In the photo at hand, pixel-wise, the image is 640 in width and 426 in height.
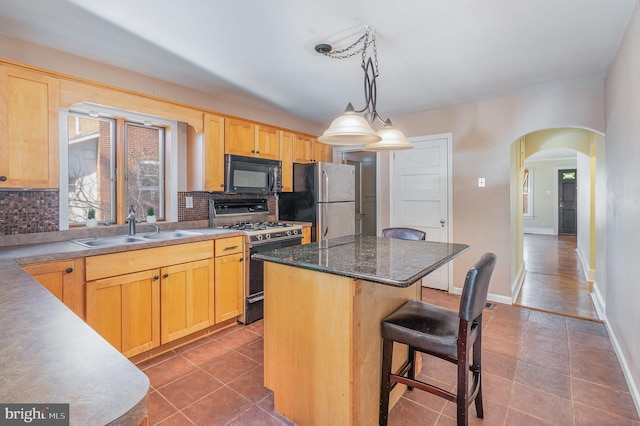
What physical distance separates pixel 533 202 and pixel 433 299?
857 centimetres

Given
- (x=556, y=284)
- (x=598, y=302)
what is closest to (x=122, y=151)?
(x=598, y=302)

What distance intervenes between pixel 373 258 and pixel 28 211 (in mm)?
2579

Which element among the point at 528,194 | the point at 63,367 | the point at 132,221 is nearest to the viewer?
the point at 63,367

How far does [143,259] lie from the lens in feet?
7.84

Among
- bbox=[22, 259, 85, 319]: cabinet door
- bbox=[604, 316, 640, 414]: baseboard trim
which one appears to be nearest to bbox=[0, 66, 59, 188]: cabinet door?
bbox=[22, 259, 85, 319]: cabinet door

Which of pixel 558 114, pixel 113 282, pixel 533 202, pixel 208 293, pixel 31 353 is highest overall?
pixel 558 114

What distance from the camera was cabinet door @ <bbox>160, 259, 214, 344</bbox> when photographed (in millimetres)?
2537

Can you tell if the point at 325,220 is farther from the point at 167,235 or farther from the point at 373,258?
the point at 373,258

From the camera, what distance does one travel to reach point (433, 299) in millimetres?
3877

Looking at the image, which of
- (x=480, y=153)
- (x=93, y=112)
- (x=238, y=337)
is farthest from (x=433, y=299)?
(x=93, y=112)

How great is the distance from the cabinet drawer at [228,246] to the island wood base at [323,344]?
4.05ft

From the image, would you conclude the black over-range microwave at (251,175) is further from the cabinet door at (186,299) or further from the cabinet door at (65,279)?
the cabinet door at (65,279)

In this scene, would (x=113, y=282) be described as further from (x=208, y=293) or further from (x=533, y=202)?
(x=533, y=202)

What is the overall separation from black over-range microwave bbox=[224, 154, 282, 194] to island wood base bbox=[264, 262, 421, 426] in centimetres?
179
